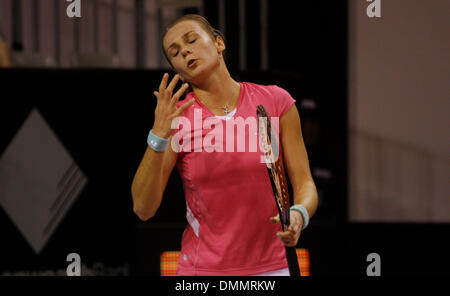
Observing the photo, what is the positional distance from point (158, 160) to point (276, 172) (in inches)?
12.9

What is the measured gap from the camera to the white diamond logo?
309 cm

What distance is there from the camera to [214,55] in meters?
1.74

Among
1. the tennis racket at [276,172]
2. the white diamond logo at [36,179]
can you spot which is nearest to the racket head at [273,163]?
the tennis racket at [276,172]

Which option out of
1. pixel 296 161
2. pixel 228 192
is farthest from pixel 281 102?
pixel 228 192

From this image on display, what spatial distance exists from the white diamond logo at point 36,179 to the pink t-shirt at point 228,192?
1.58m

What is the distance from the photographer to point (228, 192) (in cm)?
167

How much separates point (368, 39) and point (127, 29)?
181cm

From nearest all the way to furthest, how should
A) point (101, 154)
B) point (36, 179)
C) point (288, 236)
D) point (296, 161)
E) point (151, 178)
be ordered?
point (288, 236), point (151, 178), point (296, 161), point (36, 179), point (101, 154)

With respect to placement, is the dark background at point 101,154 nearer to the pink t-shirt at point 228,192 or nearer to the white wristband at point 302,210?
the pink t-shirt at point 228,192

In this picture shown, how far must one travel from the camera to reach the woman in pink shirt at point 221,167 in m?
1.67

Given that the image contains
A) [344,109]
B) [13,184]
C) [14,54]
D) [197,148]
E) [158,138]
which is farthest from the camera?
[344,109]

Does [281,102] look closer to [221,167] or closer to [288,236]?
[221,167]
